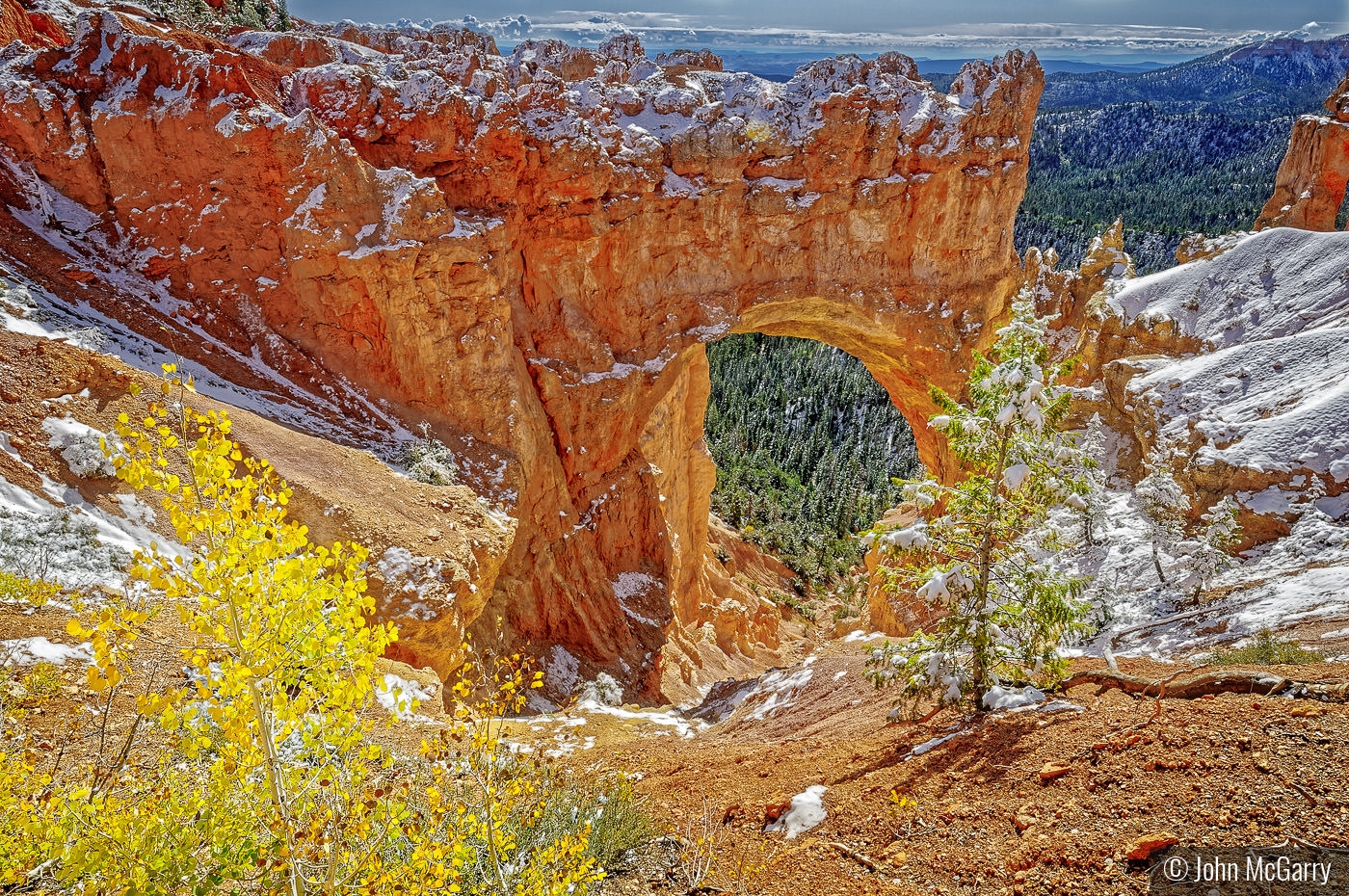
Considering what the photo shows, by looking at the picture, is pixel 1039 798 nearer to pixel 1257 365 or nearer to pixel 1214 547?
pixel 1214 547

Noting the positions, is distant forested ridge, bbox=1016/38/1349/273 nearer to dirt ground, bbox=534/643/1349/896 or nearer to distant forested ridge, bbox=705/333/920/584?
distant forested ridge, bbox=705/333/920/584

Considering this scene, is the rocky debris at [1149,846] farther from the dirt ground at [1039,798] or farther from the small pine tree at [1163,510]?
the small pine tree at [1163,510]

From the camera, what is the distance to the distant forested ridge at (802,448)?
53.2 meters

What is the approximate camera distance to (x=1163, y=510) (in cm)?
1598

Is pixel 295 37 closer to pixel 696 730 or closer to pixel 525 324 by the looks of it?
pixel 525 324

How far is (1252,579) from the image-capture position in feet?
45.0

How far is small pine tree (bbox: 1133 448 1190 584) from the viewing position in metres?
15.5

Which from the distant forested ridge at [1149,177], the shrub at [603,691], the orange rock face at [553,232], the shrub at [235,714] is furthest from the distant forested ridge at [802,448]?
the distant forested ridge at [1149,177]

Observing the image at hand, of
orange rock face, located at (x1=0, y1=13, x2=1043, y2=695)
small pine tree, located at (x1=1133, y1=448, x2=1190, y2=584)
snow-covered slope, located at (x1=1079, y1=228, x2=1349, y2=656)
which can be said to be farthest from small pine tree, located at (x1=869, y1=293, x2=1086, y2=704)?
orange rock face, located at (x1=0, y1=13, x2=1043, y2=695)

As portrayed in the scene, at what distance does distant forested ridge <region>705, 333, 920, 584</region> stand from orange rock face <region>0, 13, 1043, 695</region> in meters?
18.1

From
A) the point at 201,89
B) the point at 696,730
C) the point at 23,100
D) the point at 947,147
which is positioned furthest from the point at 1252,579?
the point at 23,100
